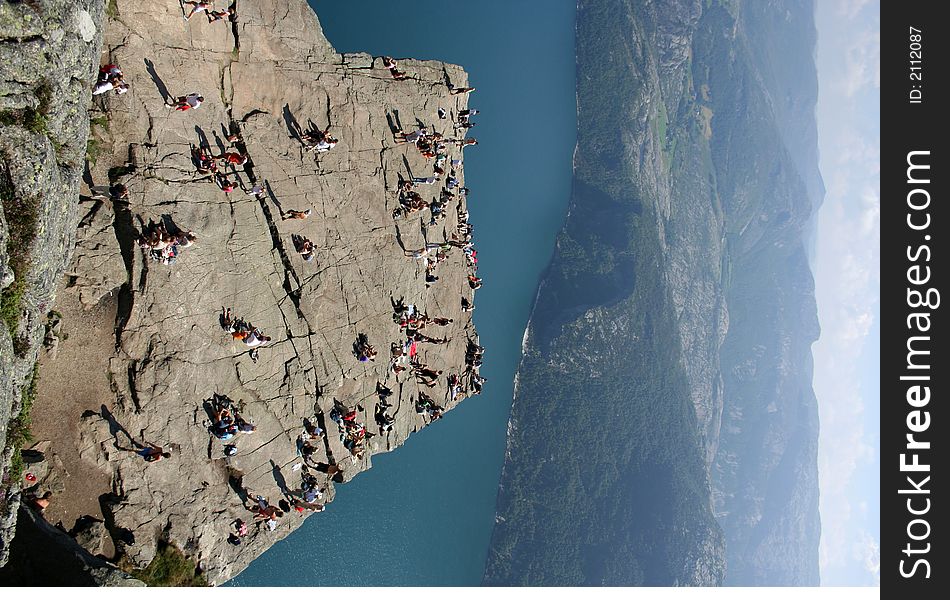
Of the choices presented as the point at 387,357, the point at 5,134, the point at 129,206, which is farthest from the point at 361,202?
the point at 5,134

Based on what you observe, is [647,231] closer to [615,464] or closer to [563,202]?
[563,202]

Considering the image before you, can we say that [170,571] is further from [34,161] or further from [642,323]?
[642,323]

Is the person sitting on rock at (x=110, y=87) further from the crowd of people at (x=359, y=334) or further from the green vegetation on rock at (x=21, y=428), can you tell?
the green vegetation on rock at (x=21, y=428)

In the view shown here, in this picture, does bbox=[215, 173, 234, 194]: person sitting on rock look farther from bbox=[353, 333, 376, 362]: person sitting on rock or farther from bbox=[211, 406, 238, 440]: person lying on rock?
bbox=[353, 333, 376, 362]: person sitting on rock

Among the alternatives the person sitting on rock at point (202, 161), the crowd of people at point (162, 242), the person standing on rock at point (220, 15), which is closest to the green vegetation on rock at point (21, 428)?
the crowd of people at point (162, 242)

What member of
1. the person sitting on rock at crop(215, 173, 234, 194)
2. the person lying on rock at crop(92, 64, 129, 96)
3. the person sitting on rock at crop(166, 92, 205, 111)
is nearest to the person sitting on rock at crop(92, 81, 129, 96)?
the person lying on rock at crop(92, 64, 129, 96)

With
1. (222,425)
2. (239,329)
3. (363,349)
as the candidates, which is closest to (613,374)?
(363,349)
